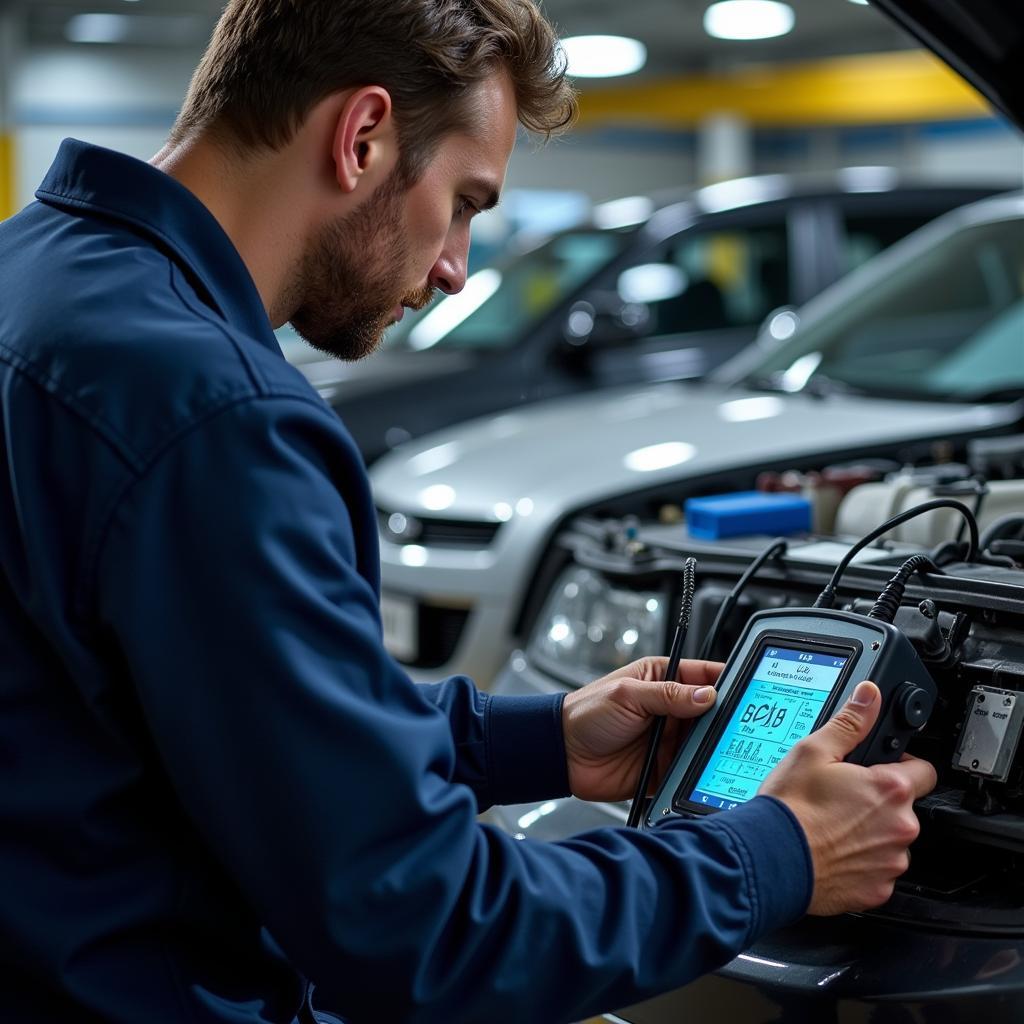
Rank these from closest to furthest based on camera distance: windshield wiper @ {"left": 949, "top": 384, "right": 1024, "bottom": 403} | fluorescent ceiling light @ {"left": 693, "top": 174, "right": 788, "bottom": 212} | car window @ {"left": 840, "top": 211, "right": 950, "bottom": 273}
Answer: windshield wiper @ {"left": 949, "top": 384, "right": 1024, "bottom": 403}, fluorescent ceiling light @ {"left": 693, "top": 174, "right": 788, "bottom": 212}, car window @ {"left": 840, "top": 211, "right": 950, "bottom": 273}

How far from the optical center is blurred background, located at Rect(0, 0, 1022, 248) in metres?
12.0

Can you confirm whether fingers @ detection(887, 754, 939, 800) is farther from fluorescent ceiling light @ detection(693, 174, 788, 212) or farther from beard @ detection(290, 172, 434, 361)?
fluorescent ceiling light @ detection(693, 174, 788, 212)

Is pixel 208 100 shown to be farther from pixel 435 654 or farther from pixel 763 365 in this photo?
pixel 763 365

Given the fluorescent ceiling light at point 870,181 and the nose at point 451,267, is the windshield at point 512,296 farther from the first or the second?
the nose at point 451,267

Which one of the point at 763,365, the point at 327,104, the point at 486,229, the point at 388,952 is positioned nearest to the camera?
the point at 388,952

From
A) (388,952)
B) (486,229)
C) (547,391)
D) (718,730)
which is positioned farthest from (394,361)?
(486,229)

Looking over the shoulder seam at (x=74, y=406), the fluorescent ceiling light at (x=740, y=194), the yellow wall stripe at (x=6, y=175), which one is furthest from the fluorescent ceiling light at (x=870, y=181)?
the yellow wall stripe at (x=6, y=175)

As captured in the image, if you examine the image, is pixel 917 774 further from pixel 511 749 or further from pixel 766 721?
pixel 511 749

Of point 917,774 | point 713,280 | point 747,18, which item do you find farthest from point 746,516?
point 747,18

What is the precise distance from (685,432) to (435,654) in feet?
2.58

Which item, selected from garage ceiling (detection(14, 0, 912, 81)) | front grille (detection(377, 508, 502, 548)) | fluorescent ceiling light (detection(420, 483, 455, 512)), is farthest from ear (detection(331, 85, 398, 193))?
garage ceiling (detection(14, 0, 912, 81))

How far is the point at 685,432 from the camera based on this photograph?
127 inches

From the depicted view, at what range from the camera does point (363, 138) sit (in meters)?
1.17

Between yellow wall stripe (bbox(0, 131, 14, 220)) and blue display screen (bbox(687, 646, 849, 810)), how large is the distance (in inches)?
463
